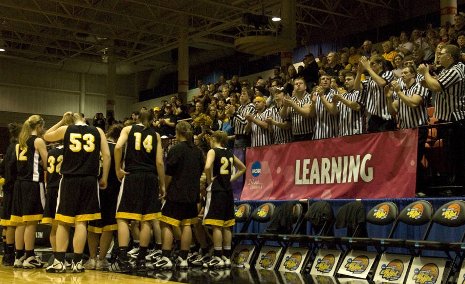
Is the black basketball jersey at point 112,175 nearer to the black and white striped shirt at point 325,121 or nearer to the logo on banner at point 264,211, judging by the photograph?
the logo on banner at point 264,211

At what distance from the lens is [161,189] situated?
27.6 feet

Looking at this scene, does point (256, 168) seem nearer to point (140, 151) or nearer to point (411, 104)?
point (140, 151)

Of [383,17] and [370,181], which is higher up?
[383,17]

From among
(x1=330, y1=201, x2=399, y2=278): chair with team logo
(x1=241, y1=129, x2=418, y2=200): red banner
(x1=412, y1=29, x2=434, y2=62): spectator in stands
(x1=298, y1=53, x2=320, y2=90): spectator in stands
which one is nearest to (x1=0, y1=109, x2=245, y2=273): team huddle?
(x1=241, y1=129, x2=418, y2=200): red banner

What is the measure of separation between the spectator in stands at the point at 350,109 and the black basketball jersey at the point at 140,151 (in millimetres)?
2838

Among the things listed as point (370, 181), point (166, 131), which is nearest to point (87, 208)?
point (370, 181)

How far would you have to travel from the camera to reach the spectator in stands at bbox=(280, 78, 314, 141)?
395 inches

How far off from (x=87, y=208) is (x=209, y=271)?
1.79m

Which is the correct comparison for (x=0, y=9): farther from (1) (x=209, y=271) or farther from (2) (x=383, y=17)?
(1) (x=209, y=271)

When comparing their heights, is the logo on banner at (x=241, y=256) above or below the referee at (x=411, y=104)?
below

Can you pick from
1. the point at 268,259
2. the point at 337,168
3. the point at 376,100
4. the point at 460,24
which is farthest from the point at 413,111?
the point at 460,24

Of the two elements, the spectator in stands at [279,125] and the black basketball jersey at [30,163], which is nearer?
the black basketball jersey at [30,163]

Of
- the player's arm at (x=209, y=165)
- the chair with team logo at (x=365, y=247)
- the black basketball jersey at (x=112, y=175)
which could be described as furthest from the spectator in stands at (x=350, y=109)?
the black basketball jersey at (x=112, y=175)

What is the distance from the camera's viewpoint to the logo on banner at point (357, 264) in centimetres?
750
